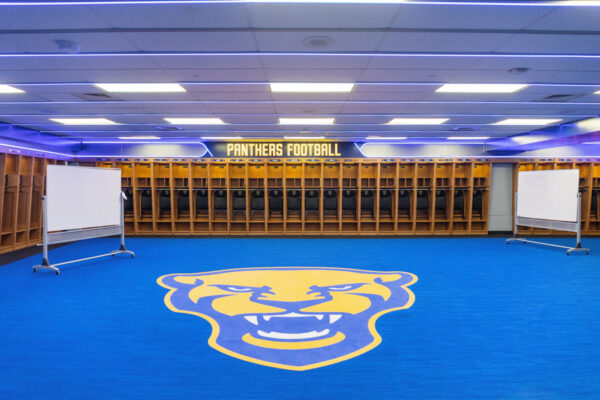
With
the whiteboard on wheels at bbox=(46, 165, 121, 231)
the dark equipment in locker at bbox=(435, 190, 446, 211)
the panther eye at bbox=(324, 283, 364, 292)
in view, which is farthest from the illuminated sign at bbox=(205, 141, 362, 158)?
the panther eye at bbox=(324, 283, 364, 292)

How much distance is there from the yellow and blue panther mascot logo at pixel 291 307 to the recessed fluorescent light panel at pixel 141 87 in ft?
9.23

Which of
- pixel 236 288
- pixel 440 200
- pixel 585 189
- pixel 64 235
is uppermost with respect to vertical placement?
pixel 585 189

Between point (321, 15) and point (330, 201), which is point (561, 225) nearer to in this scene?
point (330, 201)

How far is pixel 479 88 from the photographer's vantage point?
4637 millimetres

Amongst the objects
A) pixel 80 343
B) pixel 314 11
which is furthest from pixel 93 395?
pixel 314 11

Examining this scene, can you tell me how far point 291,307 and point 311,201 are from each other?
244 inches

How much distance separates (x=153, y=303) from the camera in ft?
12.4

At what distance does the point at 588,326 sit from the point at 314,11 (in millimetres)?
3915

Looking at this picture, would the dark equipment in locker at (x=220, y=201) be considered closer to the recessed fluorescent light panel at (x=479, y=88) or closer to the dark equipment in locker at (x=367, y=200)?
the dark equipment in locker at (x=367, y=200)

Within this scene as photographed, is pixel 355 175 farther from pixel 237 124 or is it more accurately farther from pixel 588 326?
pixel 588 326

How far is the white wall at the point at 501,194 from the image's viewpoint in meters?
10.0

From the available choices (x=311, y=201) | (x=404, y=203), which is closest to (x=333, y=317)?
(x=311, y=201)

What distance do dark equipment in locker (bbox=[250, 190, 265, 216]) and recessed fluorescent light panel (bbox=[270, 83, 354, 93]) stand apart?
17.3 feet

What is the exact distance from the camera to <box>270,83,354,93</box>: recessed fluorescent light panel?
445 centimetres
